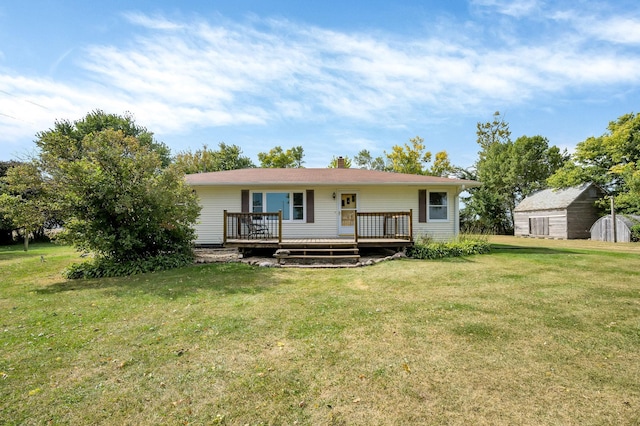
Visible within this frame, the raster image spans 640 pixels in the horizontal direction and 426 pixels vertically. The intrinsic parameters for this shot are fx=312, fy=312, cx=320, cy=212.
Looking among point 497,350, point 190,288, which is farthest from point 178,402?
point 190,288

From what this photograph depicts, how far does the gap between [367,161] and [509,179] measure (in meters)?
18.5

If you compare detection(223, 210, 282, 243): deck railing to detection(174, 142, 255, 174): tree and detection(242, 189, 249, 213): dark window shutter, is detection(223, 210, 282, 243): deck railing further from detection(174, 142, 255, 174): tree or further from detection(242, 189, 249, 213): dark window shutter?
detection(174, 142, 255, 174): tree

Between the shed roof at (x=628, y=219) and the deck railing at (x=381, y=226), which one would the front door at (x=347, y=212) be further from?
the shed roof at (x=628, y=219)

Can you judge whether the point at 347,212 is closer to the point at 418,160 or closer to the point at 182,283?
the point at 182,283

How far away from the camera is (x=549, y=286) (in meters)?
6.30

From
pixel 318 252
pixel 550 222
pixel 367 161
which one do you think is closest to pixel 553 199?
pixel 550 222

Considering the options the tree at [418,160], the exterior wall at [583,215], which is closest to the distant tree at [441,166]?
the tree at [418,160]

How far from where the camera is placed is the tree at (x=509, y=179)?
1040 inches

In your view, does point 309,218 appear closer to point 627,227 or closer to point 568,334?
point 568,334

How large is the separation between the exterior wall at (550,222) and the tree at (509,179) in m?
2.36

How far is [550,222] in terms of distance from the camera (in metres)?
21.2

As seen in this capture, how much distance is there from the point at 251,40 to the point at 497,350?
34.8ft

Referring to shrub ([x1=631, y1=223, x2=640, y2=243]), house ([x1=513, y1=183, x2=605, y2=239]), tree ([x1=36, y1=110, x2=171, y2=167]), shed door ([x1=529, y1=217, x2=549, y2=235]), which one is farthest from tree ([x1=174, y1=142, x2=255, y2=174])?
shrub ([x1=631, y1=223, x2=640, y2=243])

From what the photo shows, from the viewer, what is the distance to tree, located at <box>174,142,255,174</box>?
101ft
